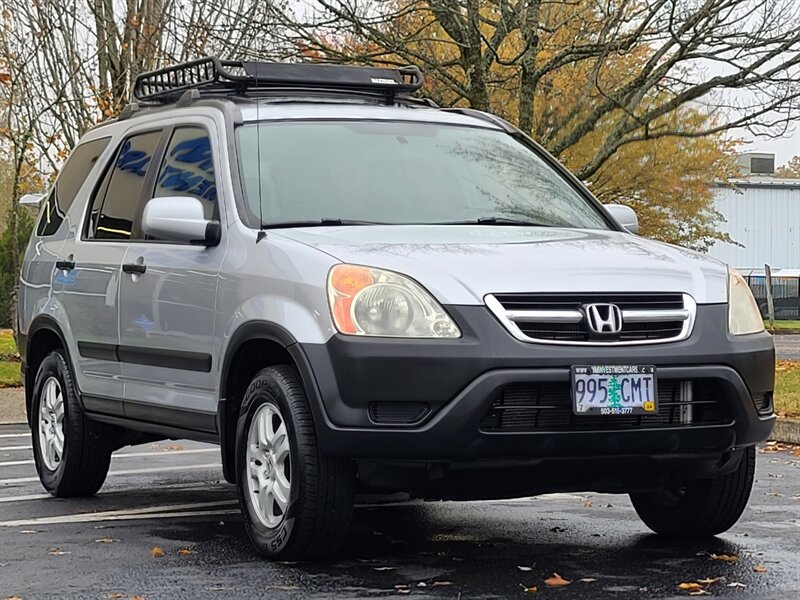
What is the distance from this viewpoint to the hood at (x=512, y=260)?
548 cm

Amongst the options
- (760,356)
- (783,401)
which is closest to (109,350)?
(760,356)

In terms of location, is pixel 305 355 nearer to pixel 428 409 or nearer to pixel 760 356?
pixel 428 409

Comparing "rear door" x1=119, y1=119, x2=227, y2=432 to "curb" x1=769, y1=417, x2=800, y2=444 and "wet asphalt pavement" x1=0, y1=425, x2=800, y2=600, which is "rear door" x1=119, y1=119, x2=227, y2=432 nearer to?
"wet asphalt pavement" x1=0, y1=425, x2=800, y2=600

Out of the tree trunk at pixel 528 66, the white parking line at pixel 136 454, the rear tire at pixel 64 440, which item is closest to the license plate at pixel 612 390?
the rear tire at pixel 64 440

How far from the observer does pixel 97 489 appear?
Result: 809 cm

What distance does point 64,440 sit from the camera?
798cm

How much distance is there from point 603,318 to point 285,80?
2.64 metres

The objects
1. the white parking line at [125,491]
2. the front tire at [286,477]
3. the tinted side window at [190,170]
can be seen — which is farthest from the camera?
the white parking line at [125,491]

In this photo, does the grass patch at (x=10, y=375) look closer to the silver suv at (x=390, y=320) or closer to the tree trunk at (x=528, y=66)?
the tree trunk at (x=528, y=66)

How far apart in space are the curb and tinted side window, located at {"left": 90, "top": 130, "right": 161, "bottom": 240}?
5.37 meters

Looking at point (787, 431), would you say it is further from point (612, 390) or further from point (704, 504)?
point (612, 390)

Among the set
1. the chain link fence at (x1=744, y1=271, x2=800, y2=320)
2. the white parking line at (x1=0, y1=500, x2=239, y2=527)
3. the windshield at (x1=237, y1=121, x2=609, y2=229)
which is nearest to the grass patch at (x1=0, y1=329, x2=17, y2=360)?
the white parking line at (x1=0, y1=500, x2=239, y2=527)

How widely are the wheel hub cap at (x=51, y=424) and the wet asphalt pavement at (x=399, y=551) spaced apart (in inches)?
8.5

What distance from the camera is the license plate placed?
5375 millimetres
